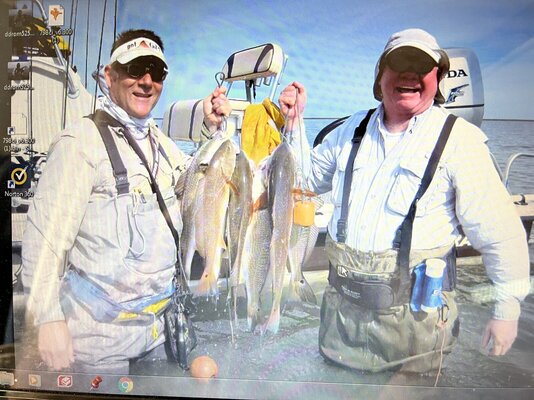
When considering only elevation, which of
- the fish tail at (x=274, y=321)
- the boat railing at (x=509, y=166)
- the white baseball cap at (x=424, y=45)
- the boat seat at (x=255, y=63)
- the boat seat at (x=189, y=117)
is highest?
the white baseball cap at (x=424, y=45)

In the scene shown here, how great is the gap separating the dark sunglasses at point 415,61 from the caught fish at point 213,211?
0.92 metres

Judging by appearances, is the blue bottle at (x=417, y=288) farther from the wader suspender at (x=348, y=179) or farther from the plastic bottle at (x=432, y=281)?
the wader suspender at (x=348, y=179)

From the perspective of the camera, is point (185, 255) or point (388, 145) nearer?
point (388, 145)

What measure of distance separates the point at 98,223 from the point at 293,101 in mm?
1161

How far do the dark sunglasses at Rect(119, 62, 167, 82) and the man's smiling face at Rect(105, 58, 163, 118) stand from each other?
0.01 m

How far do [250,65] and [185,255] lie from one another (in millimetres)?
1035

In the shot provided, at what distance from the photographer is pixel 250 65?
90.8 inches

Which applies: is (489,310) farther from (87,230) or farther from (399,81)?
(87,230)

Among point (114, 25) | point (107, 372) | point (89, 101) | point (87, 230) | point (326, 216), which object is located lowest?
point (107, 372)

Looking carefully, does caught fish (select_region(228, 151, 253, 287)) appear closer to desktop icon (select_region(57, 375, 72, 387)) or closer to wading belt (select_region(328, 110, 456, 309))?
wading belt (select_region(328, 110, 456, 309))

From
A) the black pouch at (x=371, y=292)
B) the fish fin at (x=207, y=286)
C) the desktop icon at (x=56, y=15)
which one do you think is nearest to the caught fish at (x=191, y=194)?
the fish fin at (x=207, y=286)

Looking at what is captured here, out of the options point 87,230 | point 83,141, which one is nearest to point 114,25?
point 83,141

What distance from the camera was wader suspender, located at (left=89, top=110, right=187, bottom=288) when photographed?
229cm

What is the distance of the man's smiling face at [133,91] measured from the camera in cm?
233
